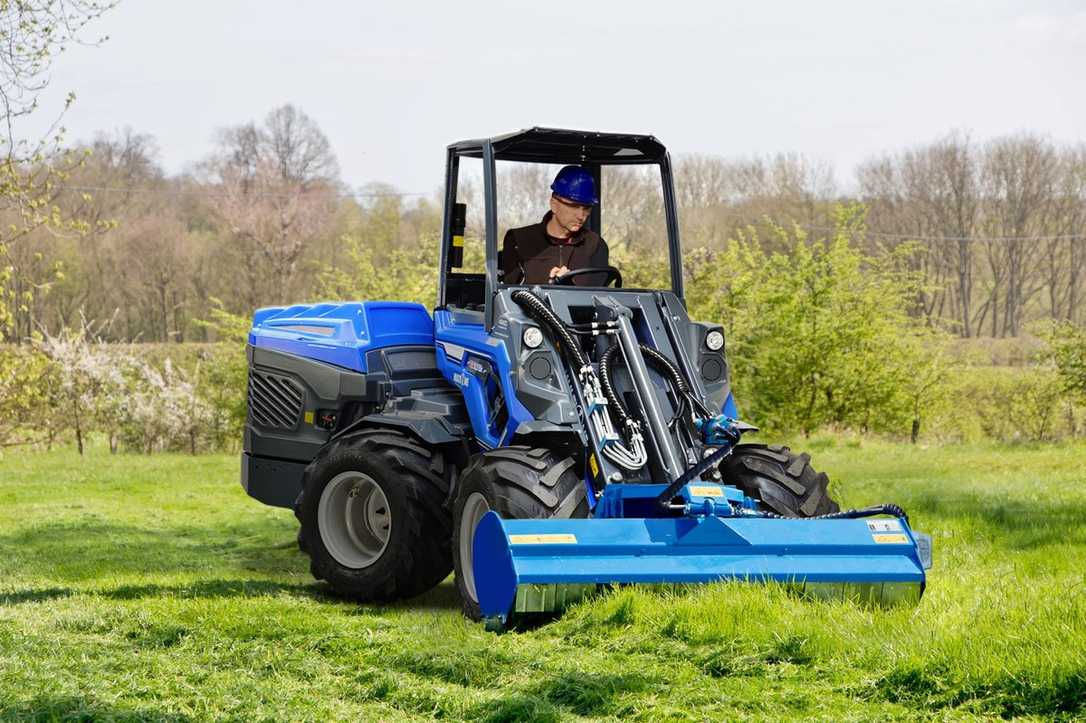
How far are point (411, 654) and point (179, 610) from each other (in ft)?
6.23

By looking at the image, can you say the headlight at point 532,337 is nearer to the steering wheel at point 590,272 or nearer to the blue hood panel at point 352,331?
the steering wheel at point 590,272

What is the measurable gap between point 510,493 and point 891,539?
1920mm

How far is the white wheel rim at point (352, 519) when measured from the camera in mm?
8227

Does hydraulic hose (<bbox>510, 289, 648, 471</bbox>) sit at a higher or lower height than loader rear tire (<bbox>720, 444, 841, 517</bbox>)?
higher

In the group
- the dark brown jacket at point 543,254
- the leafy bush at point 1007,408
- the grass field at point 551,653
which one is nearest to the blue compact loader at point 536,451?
the dark brown jacket at point 543,254

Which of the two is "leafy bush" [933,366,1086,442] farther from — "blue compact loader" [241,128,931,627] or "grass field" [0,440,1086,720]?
"grass field" [0,440,1086,720]

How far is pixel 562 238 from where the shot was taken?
8.70 meters

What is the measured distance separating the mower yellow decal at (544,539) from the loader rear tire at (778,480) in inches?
51.7

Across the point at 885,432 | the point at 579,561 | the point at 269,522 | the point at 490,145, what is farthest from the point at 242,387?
the point at 579,561

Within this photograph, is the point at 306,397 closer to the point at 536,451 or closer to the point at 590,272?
the point at 590,272

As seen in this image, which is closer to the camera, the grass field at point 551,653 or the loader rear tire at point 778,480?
the grass field at point 551,653

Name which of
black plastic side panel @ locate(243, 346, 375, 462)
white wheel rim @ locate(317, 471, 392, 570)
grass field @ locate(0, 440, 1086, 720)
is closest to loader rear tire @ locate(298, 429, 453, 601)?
white wheel rim @ locate(317, 471, 392, 570)

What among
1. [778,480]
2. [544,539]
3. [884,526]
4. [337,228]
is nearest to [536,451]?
[544,539]

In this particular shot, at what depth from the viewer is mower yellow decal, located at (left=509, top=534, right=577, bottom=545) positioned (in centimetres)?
631
